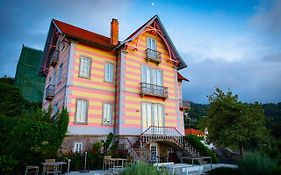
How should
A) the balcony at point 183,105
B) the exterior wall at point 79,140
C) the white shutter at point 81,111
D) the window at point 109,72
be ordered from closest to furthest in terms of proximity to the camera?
the exterior wall at point 79,140, the white shutter at point 81,111, the window at point 109,72, the balcony at point 183,105

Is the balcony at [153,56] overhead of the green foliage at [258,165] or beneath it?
overhead

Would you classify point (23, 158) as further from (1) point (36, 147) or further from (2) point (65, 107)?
(2) point (65, 107)

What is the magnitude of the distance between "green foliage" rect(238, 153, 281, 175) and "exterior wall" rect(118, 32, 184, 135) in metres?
9.26

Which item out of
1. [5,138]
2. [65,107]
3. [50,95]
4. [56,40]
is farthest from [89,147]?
[56,40]

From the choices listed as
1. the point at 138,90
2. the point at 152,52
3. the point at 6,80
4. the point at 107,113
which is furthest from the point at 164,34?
the point at 6,80

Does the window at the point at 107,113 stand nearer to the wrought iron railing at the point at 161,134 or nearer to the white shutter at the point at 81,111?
the white shutter at the point at 81,111

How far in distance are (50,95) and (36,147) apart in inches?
281

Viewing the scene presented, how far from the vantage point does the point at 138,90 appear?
16.9 m

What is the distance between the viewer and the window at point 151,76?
17906mm

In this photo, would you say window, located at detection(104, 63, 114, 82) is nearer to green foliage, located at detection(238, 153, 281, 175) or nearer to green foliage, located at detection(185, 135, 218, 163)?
green foliage, located at detection(185, 135, 218, 163)

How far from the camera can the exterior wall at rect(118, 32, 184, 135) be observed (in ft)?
51.9

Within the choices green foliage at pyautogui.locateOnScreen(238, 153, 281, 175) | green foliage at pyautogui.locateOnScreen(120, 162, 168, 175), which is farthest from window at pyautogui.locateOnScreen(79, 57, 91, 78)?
green foliage at pyautogui.locateOnScreen(120, 162, 168, 175)

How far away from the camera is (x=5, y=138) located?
10.9m

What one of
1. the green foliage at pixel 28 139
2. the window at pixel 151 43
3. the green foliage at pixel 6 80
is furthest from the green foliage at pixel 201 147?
the green foliage at pixel 6 80
